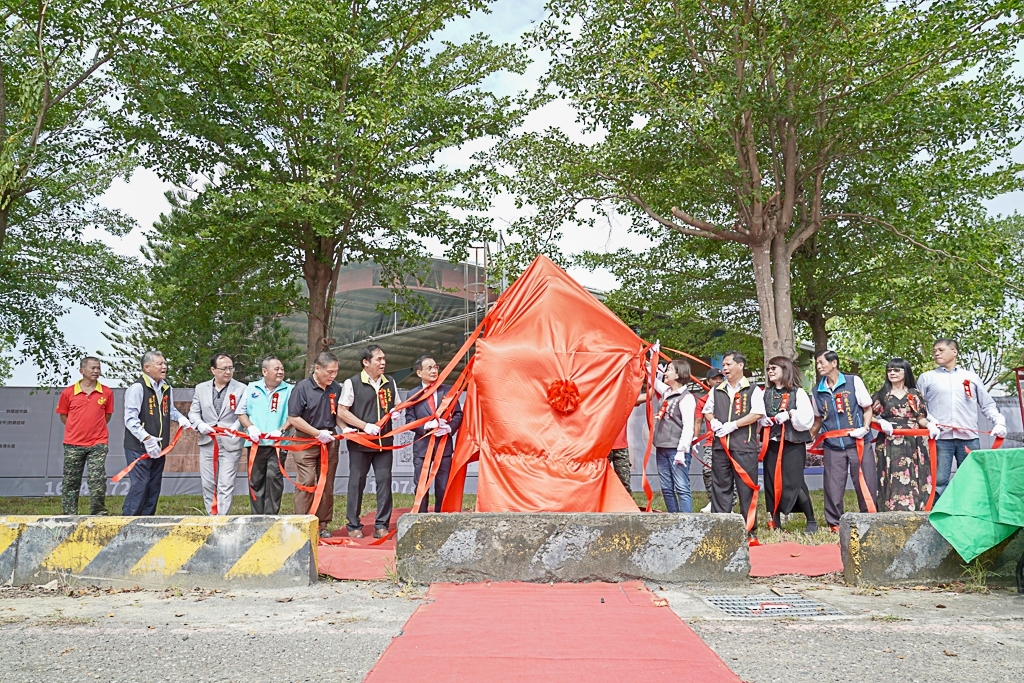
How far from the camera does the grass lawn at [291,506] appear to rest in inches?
319

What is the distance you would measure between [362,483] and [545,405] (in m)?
2.08

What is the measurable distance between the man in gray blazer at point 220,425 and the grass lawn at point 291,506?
1176 mm

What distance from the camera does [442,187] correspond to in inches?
537

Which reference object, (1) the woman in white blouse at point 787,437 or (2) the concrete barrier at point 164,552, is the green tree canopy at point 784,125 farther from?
(2) the concrete barrier at point 164,552

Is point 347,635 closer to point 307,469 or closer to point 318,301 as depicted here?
point 307,469

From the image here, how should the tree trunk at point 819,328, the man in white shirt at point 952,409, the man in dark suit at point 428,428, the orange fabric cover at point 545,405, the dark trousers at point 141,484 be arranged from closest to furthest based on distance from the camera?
the orange fabric cover at point 545,405
the man in white shirt at point 952,409
the dark trousers at point 141,484
the man in dark suit at point 428,428
the tree trunk at point 819,328

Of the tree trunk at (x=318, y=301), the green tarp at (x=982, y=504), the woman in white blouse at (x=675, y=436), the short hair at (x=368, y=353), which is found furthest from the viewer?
the tree trunk at (x=318, y=301)

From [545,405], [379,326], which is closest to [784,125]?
[545,405]

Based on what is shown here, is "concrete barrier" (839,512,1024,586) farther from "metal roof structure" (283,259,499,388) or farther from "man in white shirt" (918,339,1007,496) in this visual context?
"metal roof structure" (283,259,499,388)

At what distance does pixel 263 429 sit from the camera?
7738 millimetres

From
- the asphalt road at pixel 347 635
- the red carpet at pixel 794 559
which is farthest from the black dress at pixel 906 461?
the asphalt road at pixel 347 635

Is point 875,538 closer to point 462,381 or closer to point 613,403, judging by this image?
point 613,403

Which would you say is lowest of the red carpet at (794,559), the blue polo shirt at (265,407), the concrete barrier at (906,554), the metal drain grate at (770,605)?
the red carpet at (794,559)

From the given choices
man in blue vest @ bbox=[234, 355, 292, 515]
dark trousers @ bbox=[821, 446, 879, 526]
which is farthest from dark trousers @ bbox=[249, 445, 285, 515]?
dark trousers @ bbox=[821, 446, 879, 526]
